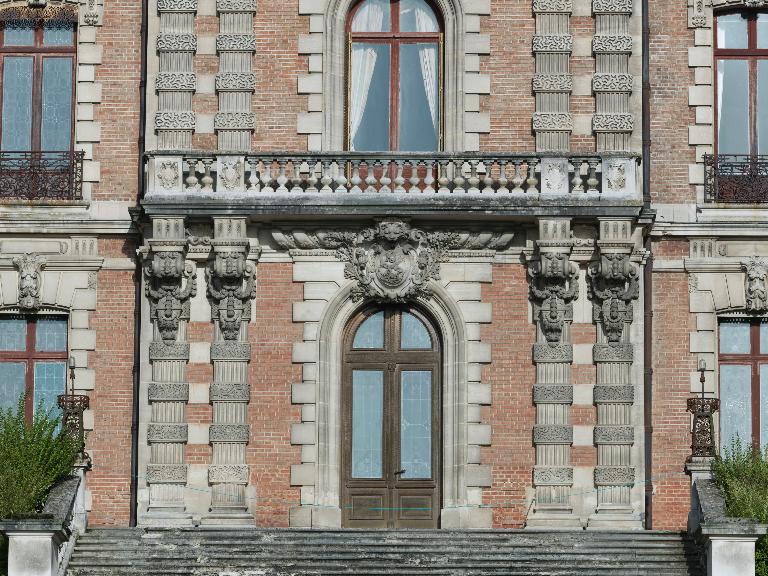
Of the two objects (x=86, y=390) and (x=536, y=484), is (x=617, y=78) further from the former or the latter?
(x=86, y=390)

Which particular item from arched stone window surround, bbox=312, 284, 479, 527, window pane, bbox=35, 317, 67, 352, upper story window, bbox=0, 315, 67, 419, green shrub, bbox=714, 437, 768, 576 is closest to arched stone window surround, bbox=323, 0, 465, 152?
arched stone window surround, bbox=312, 284, 479, 527

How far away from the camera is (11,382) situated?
28.4m

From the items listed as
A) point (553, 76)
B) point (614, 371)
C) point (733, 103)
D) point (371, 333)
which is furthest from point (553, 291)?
point (733, 103)

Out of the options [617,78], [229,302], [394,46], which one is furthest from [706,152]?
[229,302]

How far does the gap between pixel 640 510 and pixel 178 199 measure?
7063 millimetres

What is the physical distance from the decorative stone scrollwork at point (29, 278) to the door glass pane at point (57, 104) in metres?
1.62

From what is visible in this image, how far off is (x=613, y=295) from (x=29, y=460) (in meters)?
7.68

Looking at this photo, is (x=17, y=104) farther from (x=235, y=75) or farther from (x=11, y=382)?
(x=11, y=382)

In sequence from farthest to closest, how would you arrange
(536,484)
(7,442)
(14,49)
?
(14,49) < (536,484) < (7,442)

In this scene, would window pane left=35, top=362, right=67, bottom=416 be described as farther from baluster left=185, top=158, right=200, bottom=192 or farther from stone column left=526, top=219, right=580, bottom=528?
stone column left=526, top=219, right=580, bottom=528

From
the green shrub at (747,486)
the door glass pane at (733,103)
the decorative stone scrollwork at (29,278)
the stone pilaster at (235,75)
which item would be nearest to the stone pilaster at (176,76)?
the stone pilaster at (235,75)

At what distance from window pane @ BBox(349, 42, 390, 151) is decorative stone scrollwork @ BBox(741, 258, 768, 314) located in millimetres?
5024

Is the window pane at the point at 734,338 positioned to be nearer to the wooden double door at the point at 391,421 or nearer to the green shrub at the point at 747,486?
the green shrub at the point at 747,486

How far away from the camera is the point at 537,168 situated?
2758 centimetres
